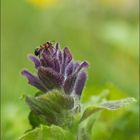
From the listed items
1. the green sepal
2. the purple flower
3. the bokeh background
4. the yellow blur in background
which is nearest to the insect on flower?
the purple flower

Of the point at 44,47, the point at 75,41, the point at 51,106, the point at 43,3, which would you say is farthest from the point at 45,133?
the point at 43,3

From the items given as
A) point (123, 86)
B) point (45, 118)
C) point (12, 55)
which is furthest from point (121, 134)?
point (12, 55)

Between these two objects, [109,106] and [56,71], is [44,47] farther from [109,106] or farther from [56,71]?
[109,106]

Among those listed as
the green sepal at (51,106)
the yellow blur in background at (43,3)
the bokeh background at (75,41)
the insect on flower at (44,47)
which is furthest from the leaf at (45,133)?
the yellow blur in background at (43,3)

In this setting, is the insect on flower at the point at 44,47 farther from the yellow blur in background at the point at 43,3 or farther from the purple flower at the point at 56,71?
the yellow blur in background at the point at 43,3

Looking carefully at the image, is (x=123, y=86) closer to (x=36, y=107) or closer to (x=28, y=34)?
(x=28, y=34)

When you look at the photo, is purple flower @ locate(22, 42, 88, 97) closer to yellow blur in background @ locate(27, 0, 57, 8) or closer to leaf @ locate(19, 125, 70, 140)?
leaf @ locate(19, 125, 70, 140)

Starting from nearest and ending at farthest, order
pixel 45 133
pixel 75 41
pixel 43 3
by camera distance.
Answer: pixel 45 133 < pixel 75 41 < pixel 43 3
